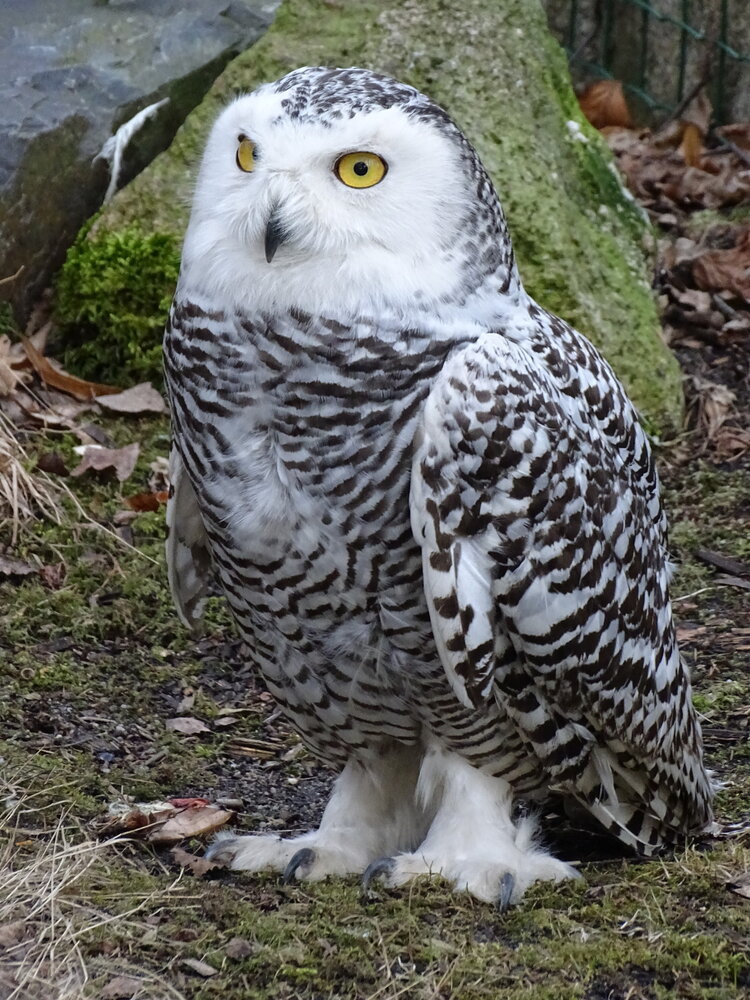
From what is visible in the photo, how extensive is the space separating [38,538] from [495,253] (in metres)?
2.67

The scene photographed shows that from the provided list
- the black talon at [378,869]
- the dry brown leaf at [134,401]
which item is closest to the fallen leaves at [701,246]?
the dry brown leaf at [134,401]

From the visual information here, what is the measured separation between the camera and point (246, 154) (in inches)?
134

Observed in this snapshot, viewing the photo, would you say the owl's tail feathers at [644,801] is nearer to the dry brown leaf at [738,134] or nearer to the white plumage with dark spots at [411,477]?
the white plumage with dark spots at [411,477]

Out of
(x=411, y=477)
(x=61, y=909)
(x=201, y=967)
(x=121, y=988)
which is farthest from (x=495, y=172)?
(x=121, y=988)

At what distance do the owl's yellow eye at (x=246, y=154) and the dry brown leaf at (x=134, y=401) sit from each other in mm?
2908

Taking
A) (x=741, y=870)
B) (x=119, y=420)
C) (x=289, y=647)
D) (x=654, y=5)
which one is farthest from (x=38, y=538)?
Answer: (x=654, y=5)

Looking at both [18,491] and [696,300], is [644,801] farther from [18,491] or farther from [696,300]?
[696,300]

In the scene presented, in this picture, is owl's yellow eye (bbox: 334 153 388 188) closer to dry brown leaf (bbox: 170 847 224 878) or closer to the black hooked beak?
the black hooked beak

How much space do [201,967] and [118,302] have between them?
397 centimetres

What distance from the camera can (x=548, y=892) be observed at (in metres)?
3.64

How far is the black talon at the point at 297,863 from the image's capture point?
3.78 metres

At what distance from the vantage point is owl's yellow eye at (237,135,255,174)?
3385 mm

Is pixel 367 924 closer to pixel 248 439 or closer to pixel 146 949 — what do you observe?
pixel 146 949

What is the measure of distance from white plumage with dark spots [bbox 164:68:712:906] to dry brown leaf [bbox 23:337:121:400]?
255 centimetres
